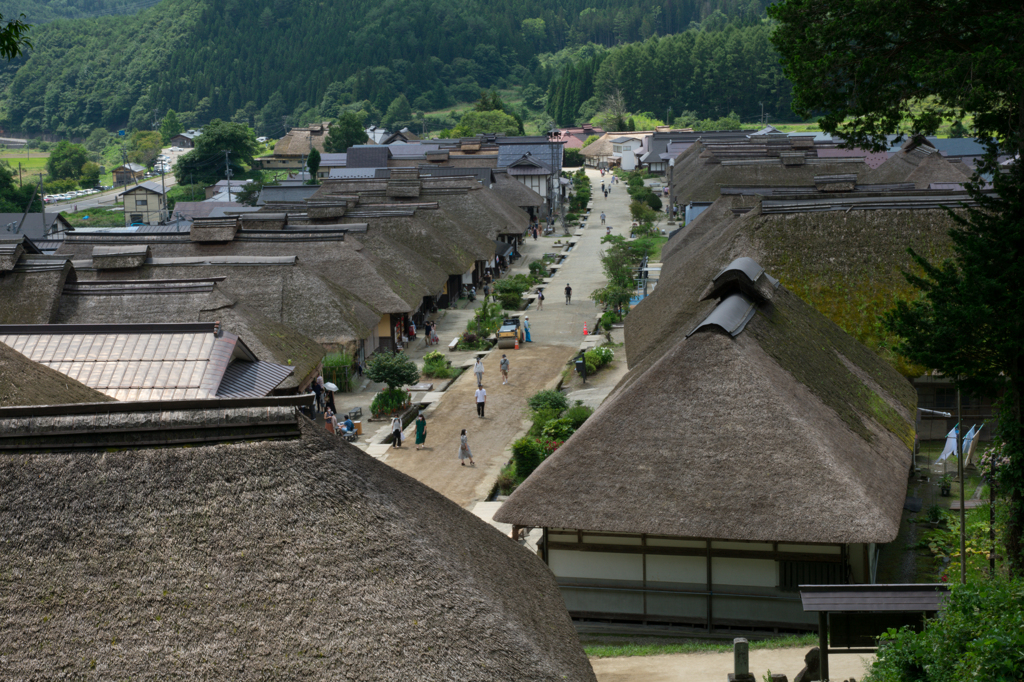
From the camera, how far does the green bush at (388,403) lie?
31969mm

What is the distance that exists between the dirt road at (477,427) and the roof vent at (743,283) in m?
7.96

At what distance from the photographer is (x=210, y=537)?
29.9ft

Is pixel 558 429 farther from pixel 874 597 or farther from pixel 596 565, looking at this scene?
pixel 874 597

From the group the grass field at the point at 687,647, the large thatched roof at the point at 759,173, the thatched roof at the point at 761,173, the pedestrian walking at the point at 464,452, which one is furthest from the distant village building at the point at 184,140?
the grass field at the point at 687,647

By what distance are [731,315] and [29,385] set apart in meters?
12.0

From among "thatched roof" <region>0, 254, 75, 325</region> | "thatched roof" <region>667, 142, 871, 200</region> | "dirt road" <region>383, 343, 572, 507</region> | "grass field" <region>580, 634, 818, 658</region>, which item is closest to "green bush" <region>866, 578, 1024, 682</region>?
"grass field" <region>580, 634, 818, 658</region>

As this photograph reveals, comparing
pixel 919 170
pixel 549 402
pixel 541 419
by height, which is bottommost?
pixel 541 419

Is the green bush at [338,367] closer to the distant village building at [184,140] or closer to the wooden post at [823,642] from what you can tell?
the wooden post at [823,642]

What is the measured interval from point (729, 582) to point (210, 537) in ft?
32.6

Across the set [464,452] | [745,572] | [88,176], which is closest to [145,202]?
[88,176]

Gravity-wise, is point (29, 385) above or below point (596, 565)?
above

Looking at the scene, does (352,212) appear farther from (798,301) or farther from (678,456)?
(678,456)

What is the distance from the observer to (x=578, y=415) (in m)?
27.0

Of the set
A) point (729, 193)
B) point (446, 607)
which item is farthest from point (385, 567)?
point (729, 193)
